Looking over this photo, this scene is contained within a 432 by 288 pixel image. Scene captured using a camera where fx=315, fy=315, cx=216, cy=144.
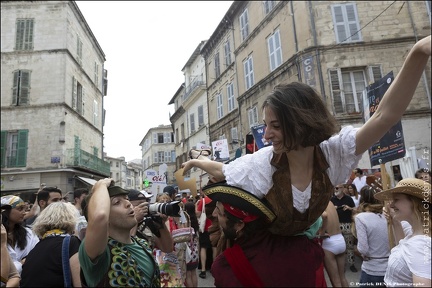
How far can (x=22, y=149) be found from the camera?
1969 cm

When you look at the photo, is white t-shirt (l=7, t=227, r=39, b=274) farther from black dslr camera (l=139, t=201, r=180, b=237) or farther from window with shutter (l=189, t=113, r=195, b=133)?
window with shutter (l=189, t=113, r=195, b=133)

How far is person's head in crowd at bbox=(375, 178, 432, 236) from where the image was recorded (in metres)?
2.38

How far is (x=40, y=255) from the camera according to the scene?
2939mm

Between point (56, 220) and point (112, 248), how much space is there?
1056 millimetres

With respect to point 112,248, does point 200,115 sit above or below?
above

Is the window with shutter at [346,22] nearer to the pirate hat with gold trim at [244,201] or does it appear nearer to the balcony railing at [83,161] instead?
the pirate hat with gold trim at [244,201]

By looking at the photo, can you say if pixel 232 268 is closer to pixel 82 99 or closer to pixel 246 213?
pixel 246 213

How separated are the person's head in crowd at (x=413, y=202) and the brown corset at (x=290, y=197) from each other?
1.27m

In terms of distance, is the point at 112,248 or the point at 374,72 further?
the point at 374,72

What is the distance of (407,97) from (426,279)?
1.41 metres

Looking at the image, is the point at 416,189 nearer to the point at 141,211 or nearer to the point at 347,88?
the point at 141,211

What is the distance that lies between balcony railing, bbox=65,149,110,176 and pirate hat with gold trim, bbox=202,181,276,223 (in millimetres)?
21179

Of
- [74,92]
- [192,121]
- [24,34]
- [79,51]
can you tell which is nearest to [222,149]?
[74,92]

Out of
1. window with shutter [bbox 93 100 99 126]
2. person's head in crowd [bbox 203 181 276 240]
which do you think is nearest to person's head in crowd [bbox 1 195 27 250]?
person's head in crowd [bbox 203 181 276 240]
